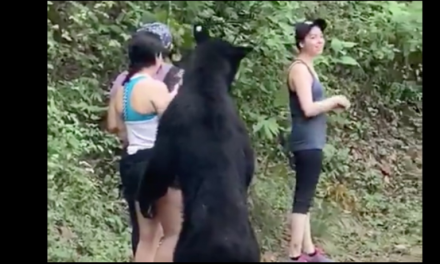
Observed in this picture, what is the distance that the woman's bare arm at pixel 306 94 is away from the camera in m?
4.29

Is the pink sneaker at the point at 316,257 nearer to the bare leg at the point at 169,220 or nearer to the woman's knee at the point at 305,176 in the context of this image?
the woman's knee at the point at 305,176

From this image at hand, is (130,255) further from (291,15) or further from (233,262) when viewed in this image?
(291,15)

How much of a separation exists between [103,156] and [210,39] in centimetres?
177

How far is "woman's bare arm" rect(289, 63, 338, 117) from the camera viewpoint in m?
4.29

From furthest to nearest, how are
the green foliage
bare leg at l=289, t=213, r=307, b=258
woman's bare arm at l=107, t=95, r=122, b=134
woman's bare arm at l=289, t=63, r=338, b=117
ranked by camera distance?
the green foliage < bare leg at l=289, t=213, r=307, b=258 < woman's bare arm at l=289, t=63, r=338, b=117 < woman's bare arm at l=107, t=95, r=122, b=134

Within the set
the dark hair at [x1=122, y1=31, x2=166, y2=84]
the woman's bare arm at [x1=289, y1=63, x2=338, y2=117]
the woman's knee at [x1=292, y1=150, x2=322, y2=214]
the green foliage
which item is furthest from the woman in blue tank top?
the woman's knee at [x1=292, y1=150, x2=322, y2=214]

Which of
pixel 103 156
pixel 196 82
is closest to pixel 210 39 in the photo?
pixel 196 82

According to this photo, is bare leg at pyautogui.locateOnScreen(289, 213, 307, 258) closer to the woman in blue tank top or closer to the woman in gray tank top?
the woman in gray tank top

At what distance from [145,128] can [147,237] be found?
0.52 metres

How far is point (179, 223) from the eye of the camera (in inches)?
152

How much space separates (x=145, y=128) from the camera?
157 inches

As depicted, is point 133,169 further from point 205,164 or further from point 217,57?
point 217,57

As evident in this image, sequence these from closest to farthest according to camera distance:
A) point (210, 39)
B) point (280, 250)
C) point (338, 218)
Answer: point (210, 39) < point (280, 250) < point (338, 218)

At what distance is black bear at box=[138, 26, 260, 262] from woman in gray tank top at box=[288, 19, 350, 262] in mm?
578
